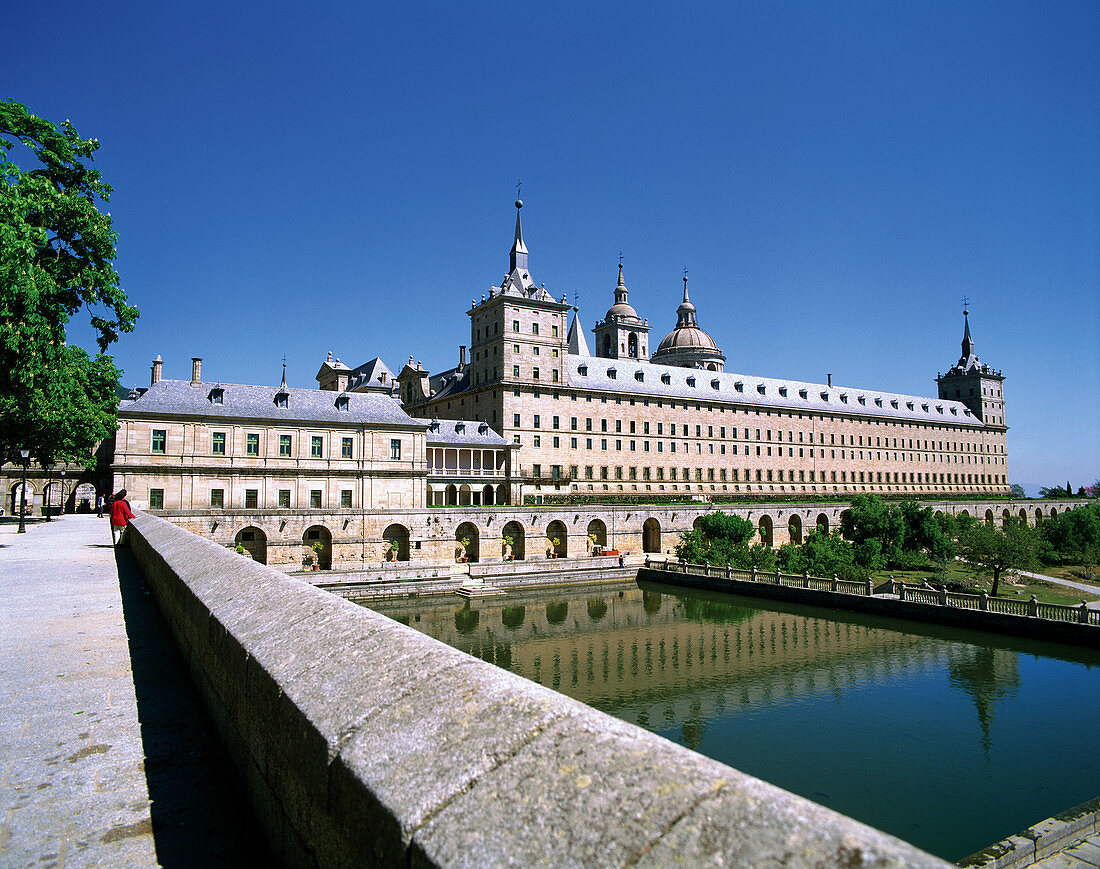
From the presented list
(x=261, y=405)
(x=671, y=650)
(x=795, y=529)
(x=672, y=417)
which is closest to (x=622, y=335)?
(x=672, y=417)

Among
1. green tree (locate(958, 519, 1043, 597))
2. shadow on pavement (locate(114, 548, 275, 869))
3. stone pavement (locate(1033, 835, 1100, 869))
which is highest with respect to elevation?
shadow on pavement (locate(114, 548, 275, 869))

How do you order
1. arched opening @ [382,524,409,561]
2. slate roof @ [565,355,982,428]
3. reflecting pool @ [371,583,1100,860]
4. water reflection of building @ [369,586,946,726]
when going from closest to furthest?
reflecting pool @ [371,583,1100,860] < water reflection of building @ [369,586,946,726] < arched opening @ [382,524,409,561] < slate roof @ [565,355,982,428]

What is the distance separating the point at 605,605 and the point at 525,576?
6028 mm

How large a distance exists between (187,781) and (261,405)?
4672 centimetres

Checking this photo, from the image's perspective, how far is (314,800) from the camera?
111 inches

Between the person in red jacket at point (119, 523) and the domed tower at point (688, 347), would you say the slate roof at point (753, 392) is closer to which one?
the domed tower at point (688, 347)

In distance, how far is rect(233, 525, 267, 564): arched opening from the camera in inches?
1695

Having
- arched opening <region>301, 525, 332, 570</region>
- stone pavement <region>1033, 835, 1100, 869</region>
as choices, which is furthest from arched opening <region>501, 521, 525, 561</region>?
stone pavement <region>1033, 835, 1100, 869</region>

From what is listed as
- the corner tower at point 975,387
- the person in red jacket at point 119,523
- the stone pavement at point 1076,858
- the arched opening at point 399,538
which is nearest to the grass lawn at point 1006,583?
the stone pavement at point 1076,858

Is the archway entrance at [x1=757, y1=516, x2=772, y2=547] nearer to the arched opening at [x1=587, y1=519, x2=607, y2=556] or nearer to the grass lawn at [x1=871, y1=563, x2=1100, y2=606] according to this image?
the grass lawn at [x1=871, y1=563, x2=1100, y2=606]

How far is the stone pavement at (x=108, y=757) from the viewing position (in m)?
3.41

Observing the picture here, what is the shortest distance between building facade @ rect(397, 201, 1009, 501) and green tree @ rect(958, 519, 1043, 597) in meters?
27.1

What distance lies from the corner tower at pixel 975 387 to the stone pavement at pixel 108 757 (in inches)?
5073

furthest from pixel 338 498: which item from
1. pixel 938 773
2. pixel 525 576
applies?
pixel 938 773
